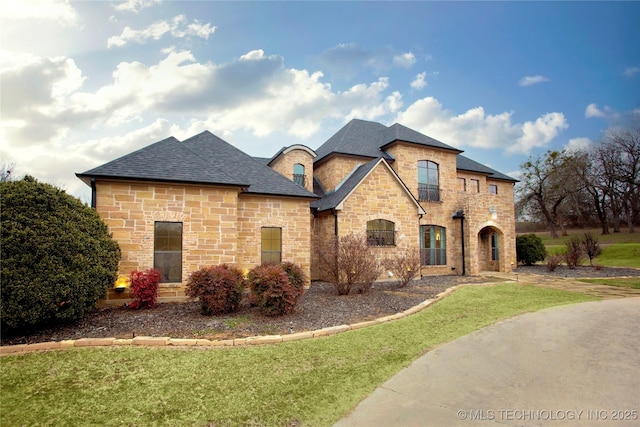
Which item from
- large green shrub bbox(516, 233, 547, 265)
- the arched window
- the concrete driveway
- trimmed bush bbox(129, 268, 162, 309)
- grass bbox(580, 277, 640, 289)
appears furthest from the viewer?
large green shrub bbox(516, 233, 547, 265)

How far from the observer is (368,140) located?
2244 centimetres

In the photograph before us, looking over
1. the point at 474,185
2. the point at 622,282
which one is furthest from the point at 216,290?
the point at 474,185

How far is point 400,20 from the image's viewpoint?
14.4 metres

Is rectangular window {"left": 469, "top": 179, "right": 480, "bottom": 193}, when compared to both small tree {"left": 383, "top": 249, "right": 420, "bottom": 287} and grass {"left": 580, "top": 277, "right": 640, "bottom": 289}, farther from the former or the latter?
small tree {"left": 383, "top": 249, "right": 420, "bottom": 287}

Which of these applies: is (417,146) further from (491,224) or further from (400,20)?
(400,20)

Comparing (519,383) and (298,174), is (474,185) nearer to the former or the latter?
(298,174)

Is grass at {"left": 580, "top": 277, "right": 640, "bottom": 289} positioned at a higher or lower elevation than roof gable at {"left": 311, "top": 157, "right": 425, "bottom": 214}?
lower

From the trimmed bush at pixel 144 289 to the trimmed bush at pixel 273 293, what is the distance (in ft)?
10.8

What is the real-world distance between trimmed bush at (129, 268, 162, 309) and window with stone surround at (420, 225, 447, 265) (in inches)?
609

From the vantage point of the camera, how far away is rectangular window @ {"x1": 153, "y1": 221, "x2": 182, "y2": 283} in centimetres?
1144

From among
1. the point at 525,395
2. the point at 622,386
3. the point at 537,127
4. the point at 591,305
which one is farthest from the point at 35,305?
the point at 537,127

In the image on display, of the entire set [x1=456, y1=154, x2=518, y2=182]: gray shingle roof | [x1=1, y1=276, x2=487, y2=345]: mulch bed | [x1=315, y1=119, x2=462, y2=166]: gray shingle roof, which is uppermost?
[x1=315, y1=119, x2=462, y2=166]: gray shingle roof

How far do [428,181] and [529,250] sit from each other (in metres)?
12.1

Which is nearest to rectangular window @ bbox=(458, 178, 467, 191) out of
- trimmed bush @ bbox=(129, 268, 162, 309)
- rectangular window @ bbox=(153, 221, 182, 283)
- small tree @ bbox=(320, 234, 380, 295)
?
small tree @ bbox=(320, 234, 380, 295)
